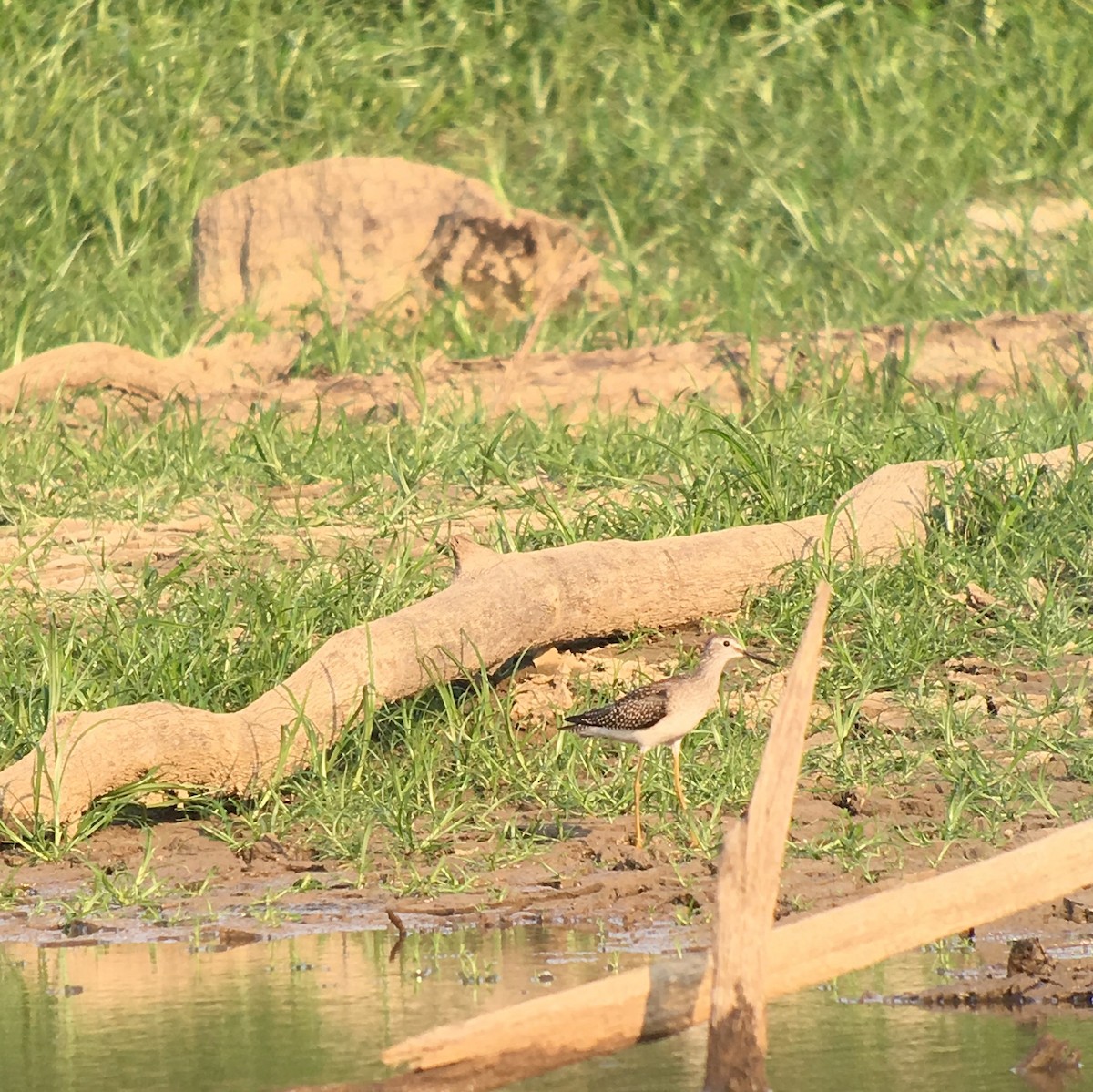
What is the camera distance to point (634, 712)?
17.8 ft

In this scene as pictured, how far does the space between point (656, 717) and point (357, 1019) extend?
137cm

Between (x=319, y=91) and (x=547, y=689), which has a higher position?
(x=319, y=91)

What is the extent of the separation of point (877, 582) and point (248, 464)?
2.69 meters

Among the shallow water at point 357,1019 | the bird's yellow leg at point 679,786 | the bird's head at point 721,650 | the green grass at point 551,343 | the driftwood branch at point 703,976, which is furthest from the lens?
the green grass at point 551,343

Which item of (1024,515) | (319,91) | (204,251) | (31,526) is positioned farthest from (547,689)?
(319,91)

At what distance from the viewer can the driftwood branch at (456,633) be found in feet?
18.0

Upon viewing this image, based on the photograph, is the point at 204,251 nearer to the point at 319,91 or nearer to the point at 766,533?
the point at 319,91

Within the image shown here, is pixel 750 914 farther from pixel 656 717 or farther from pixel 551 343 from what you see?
pixel 551 343

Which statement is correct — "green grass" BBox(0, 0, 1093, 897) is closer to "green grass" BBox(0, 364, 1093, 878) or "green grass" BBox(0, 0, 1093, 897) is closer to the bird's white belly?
"green grass" BBox(0, 364, 1093, 878)

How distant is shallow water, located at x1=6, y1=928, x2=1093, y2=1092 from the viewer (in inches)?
156

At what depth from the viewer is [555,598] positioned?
6.08 meters

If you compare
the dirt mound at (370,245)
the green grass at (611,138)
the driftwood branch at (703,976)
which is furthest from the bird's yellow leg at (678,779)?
the dirt mound at (370,245)

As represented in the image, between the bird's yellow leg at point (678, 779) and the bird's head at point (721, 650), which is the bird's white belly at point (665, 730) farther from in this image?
the bird's head at point (721, 650)

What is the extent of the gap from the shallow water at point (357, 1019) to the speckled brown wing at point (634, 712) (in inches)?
27.1
